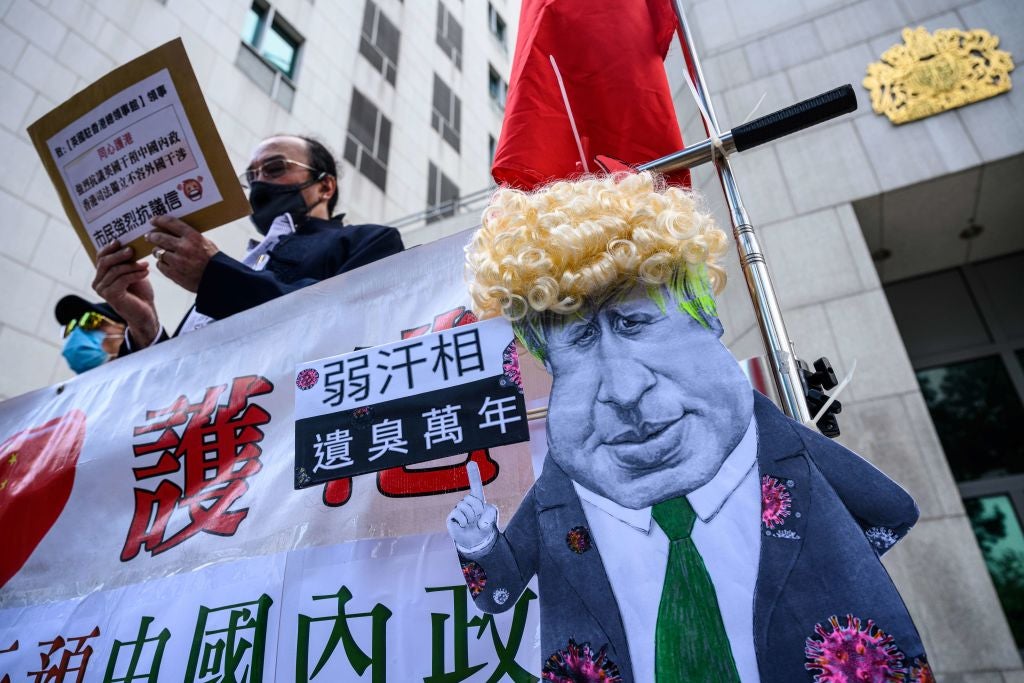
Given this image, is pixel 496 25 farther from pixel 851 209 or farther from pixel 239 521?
pixel 239 521

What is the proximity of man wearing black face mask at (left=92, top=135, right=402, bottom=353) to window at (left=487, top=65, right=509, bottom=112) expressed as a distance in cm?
1186

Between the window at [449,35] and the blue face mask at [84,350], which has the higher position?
the window at [449,35]

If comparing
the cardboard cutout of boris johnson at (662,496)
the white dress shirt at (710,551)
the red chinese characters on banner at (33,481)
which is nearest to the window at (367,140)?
the red chinese characters on banner at (33,481)

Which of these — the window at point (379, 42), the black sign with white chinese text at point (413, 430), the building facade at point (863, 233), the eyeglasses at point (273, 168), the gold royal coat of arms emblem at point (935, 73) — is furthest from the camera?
the window at point (379, 42)

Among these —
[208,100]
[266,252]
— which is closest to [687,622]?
[266,252]

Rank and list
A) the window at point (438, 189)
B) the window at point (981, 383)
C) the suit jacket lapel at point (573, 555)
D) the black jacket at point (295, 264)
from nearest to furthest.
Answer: the suit jacket lapel at point (573, 555)
the black jacket at point (295, 264)
the window at point (981, 383)
the window at point (438, 189)

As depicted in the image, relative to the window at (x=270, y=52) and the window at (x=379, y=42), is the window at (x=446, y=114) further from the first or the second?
the window at (x=270, y=52)

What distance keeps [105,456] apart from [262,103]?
689 centimetres

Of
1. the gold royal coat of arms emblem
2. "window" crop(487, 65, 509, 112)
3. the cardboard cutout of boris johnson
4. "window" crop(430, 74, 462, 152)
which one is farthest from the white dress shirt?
"window" crop(487, 65, 509, 112)

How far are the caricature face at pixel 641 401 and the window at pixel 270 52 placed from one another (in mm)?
7993

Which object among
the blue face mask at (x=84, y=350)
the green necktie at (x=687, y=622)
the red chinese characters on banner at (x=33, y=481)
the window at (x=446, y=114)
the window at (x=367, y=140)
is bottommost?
the green necktie at (x=687, y=622)

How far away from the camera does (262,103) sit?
7.66 meters

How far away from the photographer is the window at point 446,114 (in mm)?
11250

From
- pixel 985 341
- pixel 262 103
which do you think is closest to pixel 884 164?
pixel 985 341
